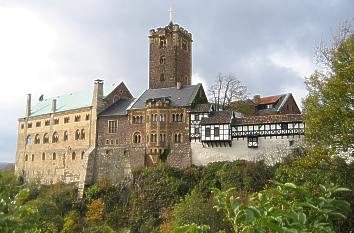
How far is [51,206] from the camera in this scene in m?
46.2

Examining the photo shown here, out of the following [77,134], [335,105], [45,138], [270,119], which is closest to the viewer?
[335,105]

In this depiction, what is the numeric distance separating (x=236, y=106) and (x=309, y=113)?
34.1 m

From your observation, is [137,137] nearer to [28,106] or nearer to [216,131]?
[216,131]

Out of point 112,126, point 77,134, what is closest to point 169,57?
point 112,126

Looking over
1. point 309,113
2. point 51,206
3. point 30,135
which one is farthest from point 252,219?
point 30,135

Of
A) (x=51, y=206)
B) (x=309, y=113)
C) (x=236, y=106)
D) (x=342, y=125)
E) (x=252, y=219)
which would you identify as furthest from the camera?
(x=236, y=106)

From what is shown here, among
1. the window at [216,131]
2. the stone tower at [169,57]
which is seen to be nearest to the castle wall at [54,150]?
the stone tower at [169,57]

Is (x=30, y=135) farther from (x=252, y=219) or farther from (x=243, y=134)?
(x=252, y=219)

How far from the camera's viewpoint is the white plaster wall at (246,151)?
4294 centimetres

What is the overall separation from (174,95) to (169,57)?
7.27 metres

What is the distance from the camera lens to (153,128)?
48812 mm

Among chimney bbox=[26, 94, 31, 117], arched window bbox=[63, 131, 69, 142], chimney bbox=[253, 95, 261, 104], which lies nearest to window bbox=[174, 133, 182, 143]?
chimney bbox=[253, 95, 261, 104]

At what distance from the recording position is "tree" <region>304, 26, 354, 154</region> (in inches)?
746

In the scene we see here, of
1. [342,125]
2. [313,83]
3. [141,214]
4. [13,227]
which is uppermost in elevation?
[313,83]
